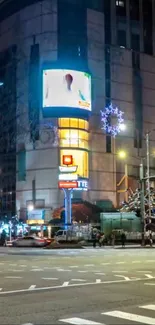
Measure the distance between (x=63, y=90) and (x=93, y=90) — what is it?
713 cm

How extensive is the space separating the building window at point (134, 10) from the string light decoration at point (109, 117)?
1620 cm

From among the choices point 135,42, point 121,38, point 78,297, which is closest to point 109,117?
point 121,38

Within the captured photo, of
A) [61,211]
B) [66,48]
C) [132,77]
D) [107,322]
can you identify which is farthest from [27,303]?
[132,77]

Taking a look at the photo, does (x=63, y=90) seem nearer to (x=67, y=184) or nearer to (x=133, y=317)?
(x=67, y=184)

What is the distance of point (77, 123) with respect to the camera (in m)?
72.4

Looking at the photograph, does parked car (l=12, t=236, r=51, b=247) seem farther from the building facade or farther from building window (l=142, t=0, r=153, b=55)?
building window (l=142, t=0, r=153, b=55)

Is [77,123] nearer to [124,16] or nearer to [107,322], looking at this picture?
[124,16]

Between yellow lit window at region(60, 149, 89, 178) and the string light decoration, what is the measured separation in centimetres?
577

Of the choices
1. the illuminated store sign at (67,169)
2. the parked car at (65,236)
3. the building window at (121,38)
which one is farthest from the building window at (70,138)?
the building window at (121,38)

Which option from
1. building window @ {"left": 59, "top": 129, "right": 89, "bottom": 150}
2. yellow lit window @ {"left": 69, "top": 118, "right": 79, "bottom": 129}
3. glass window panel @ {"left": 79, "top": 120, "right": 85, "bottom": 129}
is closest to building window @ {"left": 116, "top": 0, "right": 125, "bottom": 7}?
glass window panel @ {"left": 79, "top": 120, "right": 85, "bottom": 129}

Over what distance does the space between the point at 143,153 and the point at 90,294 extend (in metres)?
67.2

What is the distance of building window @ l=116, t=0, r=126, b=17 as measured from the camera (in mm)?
80125

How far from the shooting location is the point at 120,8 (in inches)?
3169

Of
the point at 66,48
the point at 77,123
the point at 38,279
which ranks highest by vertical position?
the point at 66,48
